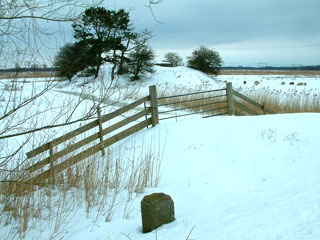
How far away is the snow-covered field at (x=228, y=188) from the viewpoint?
3.19 metres

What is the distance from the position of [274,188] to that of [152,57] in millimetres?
27688

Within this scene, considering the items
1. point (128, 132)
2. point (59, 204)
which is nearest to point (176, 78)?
point (128, 132)

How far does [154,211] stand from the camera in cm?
331

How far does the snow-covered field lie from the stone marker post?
0.10 m

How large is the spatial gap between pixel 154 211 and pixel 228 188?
1916 mm

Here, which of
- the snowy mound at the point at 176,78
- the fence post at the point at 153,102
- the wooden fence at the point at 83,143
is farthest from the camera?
the snowy mound at the point at 176,78

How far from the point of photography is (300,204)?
3527 millimetres

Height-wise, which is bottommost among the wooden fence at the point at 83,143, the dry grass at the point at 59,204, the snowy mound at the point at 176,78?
the dry grass at the point at 59,204

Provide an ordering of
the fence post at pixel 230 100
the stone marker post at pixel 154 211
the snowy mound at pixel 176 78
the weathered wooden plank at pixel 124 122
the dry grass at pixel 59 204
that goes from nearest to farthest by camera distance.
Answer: the stone marker post at pixel 154 211
the dry grass at pixel 59 204
the weathered wooden plank at pixel 124 122
the fence post at pixel 230 100
the snowy mound at pixel 176 78

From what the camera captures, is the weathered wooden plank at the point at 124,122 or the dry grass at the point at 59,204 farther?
the weathered wooden plank at the point at 124,122

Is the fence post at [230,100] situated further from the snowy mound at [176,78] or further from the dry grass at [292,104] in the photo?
the snowy mound at [176,78]

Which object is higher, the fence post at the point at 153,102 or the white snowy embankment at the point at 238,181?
the fence post at the point at 153,102

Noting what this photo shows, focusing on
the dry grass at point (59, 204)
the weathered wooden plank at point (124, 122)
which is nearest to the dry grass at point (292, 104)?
the weathered wooden plank at point (124, 122)

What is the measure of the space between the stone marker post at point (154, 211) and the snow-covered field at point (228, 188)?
97 millimetres
